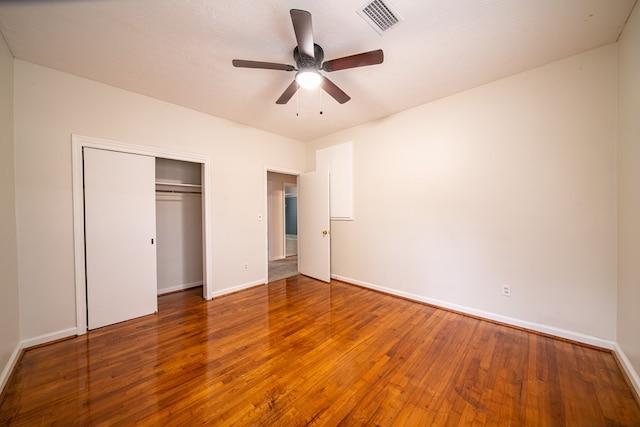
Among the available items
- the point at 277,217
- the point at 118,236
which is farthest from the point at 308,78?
the point at 277,217

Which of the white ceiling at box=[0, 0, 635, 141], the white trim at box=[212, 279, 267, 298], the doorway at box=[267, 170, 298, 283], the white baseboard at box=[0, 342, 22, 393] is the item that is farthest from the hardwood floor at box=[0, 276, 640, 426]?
the doorway at box=[267, 170, 298, 283]

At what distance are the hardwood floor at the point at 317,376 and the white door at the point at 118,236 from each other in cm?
23

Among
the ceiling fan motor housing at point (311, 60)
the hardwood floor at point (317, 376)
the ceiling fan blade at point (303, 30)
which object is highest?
the ceiling fan motor housing at point (311, 60)

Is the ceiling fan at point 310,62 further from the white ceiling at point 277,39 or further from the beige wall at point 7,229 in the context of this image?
the beige wall at point 7,229

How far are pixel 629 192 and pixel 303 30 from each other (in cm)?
278

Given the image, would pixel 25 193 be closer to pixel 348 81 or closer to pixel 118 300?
pixel 118 300

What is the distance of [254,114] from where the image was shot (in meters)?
3.37

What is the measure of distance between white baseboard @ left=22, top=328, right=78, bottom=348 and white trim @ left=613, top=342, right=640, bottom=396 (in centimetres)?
484

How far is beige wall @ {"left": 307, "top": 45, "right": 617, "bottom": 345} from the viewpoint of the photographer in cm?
208

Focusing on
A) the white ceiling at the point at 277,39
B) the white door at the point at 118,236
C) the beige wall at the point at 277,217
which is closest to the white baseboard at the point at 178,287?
the white door at the point at 118,236

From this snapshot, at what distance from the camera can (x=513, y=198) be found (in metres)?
2.47

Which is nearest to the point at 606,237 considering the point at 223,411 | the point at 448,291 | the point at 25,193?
the point at 448,291

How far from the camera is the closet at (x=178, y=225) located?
3.62 m

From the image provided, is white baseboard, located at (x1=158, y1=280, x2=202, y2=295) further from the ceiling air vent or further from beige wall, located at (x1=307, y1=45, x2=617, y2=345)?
the ceiling air vent
